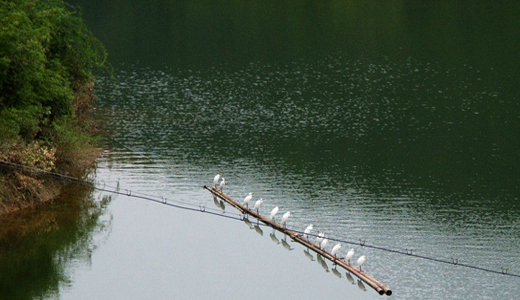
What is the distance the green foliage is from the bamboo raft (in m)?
7.69

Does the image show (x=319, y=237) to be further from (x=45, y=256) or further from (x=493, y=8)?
(x=493, y=8)

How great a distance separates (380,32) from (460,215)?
1589 inches

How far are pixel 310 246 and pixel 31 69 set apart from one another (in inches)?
505

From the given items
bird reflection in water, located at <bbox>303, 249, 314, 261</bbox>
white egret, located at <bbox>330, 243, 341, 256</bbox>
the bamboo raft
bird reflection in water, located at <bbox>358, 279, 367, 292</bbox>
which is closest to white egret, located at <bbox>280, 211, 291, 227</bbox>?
the bamboo raft

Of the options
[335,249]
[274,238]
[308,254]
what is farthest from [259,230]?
[335,249]

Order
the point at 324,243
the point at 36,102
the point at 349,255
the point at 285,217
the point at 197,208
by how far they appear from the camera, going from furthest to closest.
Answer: the point at 197,208
the point at 36,102
the point at 285,217
the point at 324,243
the point at 349,255

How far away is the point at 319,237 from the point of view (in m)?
32.5

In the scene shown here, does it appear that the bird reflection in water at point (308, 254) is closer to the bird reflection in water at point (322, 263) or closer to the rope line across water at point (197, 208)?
the bird reflection in water at point (322, 263)

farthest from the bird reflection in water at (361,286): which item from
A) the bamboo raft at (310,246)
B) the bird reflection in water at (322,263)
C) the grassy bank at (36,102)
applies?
the grassy bank at (36,102)

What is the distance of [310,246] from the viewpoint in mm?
32844

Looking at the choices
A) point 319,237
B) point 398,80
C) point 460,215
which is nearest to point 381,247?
point 319,237

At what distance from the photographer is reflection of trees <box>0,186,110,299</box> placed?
30688 mm

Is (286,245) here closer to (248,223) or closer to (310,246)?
(310,246)

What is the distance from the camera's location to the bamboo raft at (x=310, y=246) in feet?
95.5
